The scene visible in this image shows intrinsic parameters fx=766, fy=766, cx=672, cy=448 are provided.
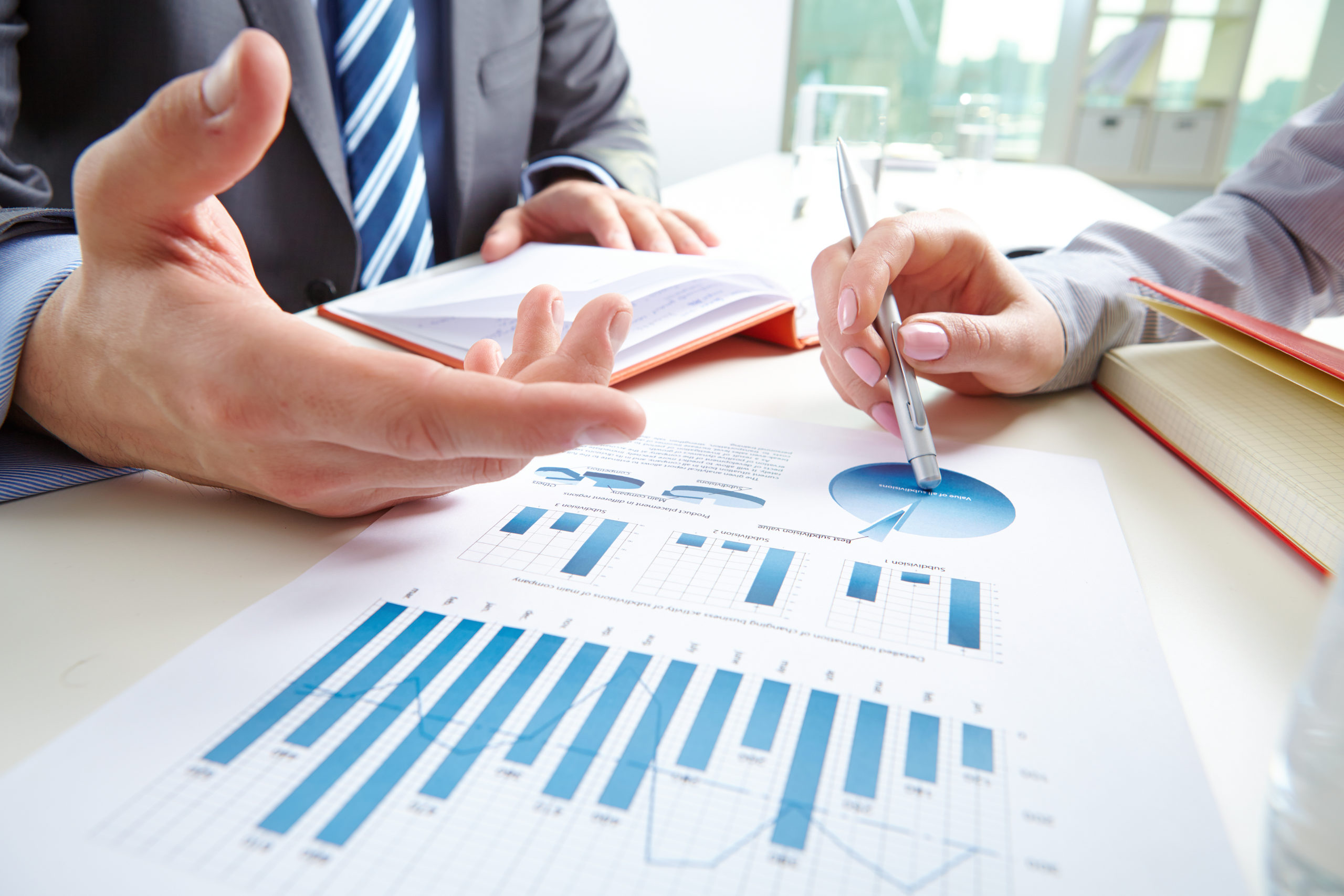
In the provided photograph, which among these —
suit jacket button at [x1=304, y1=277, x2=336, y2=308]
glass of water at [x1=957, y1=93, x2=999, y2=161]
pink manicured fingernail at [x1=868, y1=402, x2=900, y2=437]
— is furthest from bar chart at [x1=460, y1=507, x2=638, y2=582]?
glass of water at [x1=957, y1=93, x2=999, y2=161]

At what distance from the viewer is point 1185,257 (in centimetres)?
66

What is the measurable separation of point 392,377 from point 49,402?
25 centimetres

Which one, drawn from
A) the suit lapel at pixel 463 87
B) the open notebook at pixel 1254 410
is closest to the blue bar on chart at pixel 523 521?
the open notebook at pixel 1254 410

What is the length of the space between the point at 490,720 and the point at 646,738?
0.05m

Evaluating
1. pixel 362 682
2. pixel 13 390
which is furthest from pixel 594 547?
pixel 13 390

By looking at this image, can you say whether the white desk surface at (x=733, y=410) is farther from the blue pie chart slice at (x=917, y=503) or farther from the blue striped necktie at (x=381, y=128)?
the blue striped necktie at (x=381, y=128)

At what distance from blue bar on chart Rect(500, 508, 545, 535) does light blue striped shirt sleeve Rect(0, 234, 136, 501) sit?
223 millimetres

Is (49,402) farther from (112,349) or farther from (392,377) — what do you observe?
(392,377)

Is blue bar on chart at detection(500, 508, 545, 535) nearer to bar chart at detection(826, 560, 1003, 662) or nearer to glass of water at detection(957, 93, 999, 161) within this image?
bar chart at detection(826, 560, 1003, 662)

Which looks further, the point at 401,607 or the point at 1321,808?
the point at 401,607

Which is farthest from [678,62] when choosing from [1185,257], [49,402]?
[49,402]

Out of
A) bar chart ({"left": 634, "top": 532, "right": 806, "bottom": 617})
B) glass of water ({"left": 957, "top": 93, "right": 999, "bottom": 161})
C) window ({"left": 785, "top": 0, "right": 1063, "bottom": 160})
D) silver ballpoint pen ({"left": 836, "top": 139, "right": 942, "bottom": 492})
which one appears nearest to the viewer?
bar chart ({"left": 634, "top": 532, "right": 806, "bottom": 617})

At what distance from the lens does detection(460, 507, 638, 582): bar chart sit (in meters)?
0.34

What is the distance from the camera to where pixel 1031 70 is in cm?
224
